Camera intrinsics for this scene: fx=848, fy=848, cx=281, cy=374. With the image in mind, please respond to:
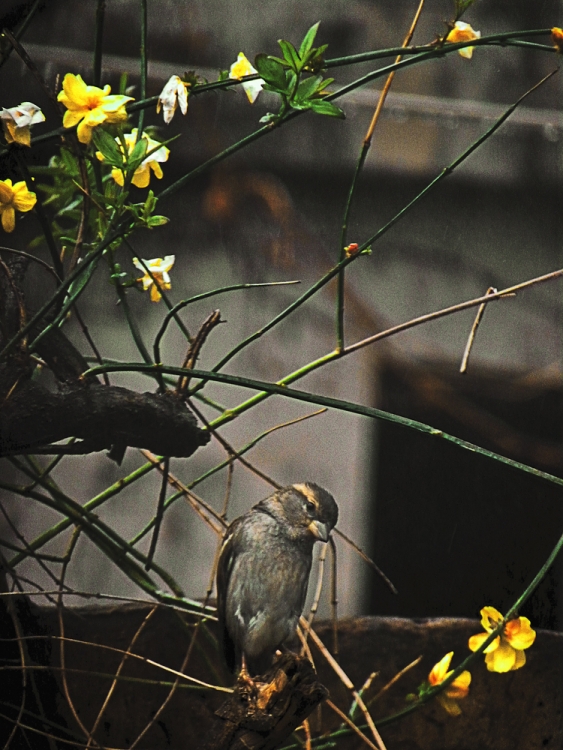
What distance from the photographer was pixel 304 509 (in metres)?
0.83

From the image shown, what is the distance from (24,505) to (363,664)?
1.23 feet

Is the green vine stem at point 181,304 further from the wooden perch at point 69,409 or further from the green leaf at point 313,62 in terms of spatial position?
the green leaf at point 313,62

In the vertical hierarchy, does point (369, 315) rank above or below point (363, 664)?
above

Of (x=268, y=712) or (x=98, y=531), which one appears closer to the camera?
(x=268, y=712)

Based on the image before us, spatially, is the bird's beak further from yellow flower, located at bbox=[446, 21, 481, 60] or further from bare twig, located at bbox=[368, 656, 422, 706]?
yellow flower, located at bbox=[446, 21, 481, 60]

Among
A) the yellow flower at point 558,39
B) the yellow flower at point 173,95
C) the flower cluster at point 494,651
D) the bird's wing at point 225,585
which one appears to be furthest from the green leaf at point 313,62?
the flower cluster at point 494,651

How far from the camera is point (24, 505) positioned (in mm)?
824

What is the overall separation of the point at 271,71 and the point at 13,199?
0.27 metres

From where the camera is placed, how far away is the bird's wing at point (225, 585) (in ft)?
2.73

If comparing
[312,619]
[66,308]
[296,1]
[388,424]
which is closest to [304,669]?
[312,619]

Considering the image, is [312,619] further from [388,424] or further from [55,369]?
[55,369]

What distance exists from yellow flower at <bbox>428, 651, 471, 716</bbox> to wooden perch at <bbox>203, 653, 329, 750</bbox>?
6.7 inches

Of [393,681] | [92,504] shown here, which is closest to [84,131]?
[92,504]

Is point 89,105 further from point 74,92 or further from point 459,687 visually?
point 459,687
